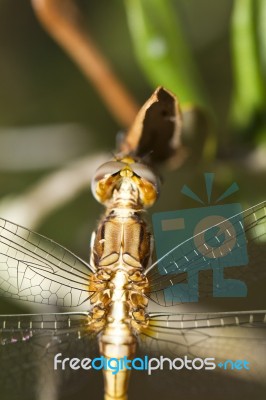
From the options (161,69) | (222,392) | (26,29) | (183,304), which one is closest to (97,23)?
(26,29)

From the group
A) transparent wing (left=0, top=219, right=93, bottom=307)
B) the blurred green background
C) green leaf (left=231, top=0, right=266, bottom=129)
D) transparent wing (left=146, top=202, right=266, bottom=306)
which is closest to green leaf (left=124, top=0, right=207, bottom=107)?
the blurred green background

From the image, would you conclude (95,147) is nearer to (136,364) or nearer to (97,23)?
(97,23)

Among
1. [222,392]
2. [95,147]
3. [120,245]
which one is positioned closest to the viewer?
[222,392]

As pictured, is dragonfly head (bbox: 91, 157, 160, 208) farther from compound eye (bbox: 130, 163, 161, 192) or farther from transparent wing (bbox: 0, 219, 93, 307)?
transparent wing (bbox: 0, 219, 93, 307)

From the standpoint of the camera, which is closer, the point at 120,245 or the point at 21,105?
the point at 120,245

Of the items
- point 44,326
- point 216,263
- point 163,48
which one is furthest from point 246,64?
point 44,326

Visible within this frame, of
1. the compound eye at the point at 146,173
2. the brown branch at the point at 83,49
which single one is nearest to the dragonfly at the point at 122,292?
the compound eye at the point at 146,173
